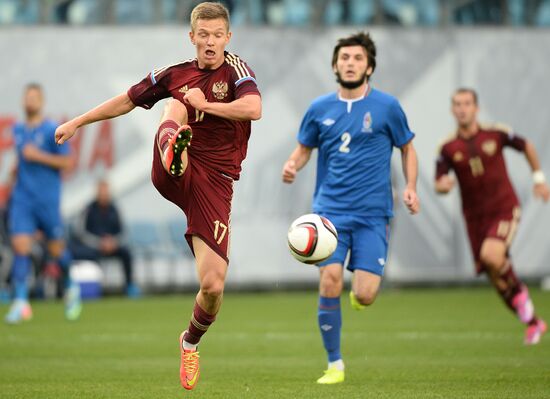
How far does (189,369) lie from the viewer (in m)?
8.55

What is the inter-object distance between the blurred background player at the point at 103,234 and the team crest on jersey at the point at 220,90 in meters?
14.2

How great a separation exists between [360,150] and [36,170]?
291 inches

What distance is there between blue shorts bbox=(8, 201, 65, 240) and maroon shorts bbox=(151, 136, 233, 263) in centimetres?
796

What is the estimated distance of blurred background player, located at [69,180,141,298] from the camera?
22391mm

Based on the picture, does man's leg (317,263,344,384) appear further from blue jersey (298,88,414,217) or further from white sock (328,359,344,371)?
blue jersey (298,88,414,217)

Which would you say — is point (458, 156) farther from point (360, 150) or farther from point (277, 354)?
point (360, 150)

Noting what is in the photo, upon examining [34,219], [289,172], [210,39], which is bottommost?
[34,219]

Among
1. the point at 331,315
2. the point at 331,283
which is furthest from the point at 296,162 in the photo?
the point at 331,315

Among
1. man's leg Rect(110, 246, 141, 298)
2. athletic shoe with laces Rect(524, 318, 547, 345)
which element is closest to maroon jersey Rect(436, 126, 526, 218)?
athletic shoe with laces Rect(524, 318, 547, 345)

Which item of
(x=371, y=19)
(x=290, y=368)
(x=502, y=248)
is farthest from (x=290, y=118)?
(x=290, y=368)

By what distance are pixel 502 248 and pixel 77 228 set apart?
12.1 metres

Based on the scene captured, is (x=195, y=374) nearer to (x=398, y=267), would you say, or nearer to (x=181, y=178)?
(x=181, y=178)

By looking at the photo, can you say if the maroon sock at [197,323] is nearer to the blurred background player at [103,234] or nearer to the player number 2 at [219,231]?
the player number 2 at [219,231]

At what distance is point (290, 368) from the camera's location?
10.5m
